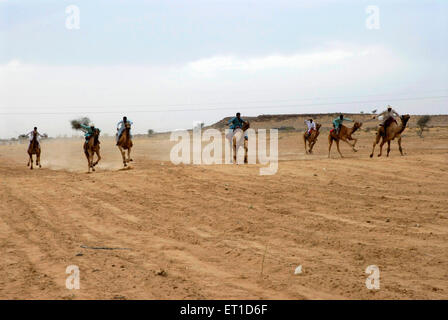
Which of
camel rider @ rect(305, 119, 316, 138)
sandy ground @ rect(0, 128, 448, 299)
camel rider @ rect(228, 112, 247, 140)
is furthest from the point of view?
camel rider @ rect(305, 119, 316, 138)

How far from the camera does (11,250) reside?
864 centimetres

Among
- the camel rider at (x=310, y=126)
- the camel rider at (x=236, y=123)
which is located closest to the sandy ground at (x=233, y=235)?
the camel rider at (x=236, y=123)

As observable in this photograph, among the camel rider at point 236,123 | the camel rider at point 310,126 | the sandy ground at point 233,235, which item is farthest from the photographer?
the camel rider at point 310,126

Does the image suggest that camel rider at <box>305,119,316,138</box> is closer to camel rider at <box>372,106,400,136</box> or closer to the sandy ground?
camel rider at <box>372,106,400,136</box>

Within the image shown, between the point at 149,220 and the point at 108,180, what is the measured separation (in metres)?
6.52

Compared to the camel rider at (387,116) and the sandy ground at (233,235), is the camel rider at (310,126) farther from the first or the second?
the sandy ground at (233,235)

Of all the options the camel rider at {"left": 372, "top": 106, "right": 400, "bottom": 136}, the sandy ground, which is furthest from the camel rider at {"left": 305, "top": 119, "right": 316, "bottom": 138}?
the sandy ground

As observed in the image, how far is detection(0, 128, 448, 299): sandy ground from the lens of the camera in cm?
647

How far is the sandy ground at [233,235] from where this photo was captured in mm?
6469

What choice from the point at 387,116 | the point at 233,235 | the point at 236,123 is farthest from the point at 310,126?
the point at 233,235

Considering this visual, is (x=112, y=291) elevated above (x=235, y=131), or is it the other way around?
(x=235, y=131)
